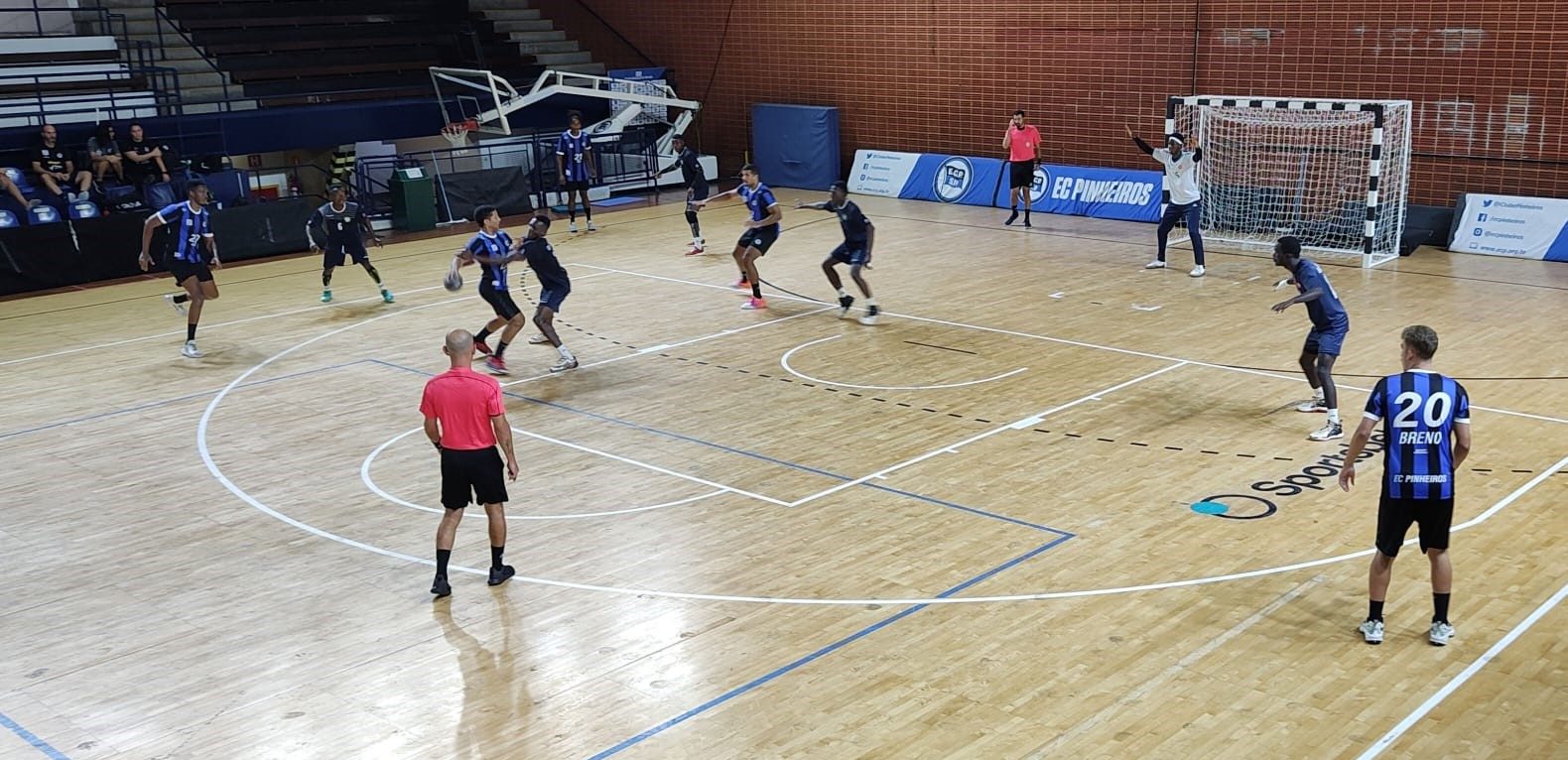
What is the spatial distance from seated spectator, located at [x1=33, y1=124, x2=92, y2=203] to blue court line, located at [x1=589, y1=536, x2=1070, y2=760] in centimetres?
1818

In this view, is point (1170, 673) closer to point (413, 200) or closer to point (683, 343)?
point (683, 343)

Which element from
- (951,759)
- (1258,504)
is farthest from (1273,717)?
(1258,504)

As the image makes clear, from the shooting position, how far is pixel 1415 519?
793 centimetres

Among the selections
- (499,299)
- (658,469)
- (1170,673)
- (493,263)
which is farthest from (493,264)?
(1170,673)

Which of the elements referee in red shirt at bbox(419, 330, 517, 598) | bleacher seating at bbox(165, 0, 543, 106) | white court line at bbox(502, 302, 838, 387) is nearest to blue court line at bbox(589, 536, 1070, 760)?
referee in red shirt at bbox(419, 330, 517, 598)

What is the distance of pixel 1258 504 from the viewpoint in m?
10.5

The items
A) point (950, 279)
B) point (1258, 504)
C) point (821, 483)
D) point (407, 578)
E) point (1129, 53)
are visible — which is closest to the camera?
point (407, 578)

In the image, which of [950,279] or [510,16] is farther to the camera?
[510,16]

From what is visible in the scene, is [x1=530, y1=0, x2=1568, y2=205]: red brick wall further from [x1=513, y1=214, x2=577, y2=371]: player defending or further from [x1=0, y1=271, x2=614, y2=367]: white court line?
[x1=513, y1=214, x2=577, y2=371]: player defending

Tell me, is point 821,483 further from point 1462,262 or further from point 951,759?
point 1462,262

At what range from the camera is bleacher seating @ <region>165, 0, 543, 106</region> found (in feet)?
92.7

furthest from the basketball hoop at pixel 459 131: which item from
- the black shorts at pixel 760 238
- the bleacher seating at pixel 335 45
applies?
the black shorts at pixel 760 238

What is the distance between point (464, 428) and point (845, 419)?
492cm

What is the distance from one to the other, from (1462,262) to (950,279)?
284 inches
